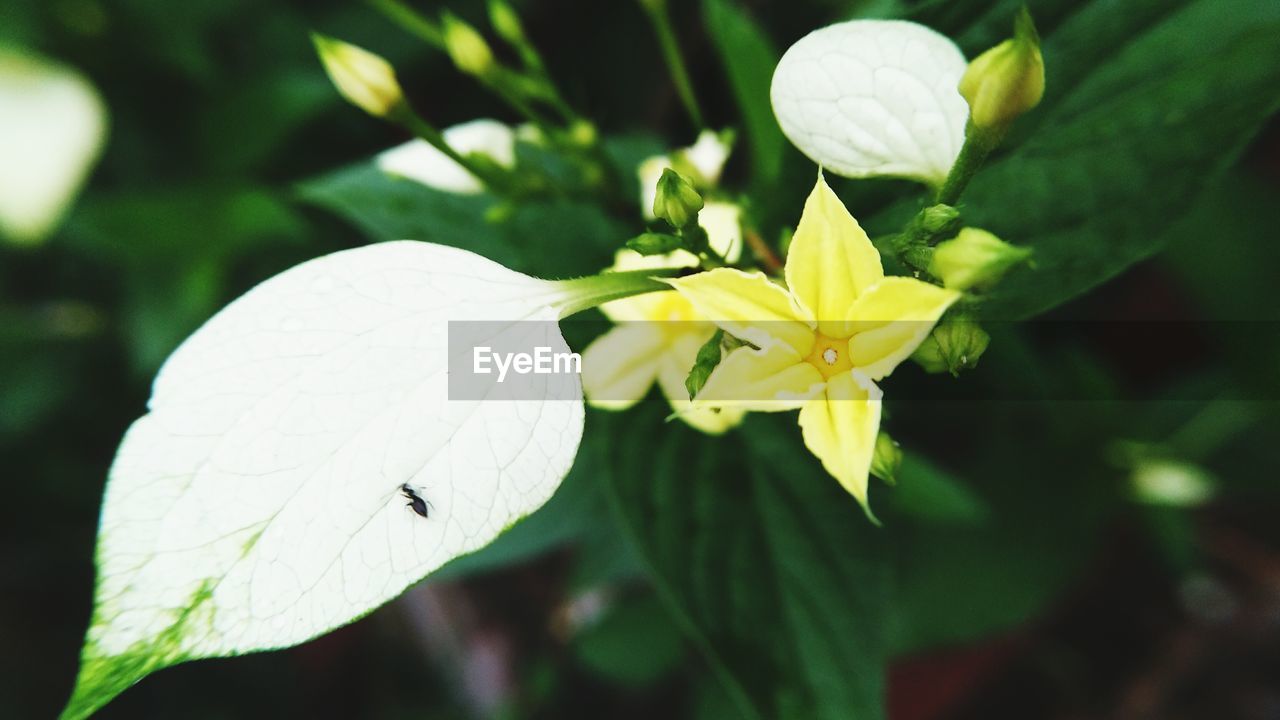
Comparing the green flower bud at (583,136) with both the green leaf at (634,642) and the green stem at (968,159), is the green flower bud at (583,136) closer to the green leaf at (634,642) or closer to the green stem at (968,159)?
the green stem at (968,159)

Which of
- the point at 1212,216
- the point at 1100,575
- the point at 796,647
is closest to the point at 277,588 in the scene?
the point at 796,647

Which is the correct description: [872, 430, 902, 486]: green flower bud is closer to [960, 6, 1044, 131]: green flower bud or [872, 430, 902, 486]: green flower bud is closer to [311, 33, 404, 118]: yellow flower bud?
[960, 6, 1044, 131]: green flower bud

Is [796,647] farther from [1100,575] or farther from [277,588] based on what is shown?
[1100,575]

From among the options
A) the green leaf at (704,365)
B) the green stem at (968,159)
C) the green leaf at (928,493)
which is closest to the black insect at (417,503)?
the green leaf at (704,365)

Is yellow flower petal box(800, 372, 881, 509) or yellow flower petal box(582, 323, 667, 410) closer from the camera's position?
yellow flower petal box(800, 372, 881, 509)

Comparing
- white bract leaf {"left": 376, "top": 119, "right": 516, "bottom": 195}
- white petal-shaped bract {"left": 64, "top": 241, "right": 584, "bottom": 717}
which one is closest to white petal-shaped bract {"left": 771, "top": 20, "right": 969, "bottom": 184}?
white petal-shaped bract {"left": 64, "top": 241, "right": 584, "bottom": 717}

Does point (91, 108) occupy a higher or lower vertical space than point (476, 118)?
higher
